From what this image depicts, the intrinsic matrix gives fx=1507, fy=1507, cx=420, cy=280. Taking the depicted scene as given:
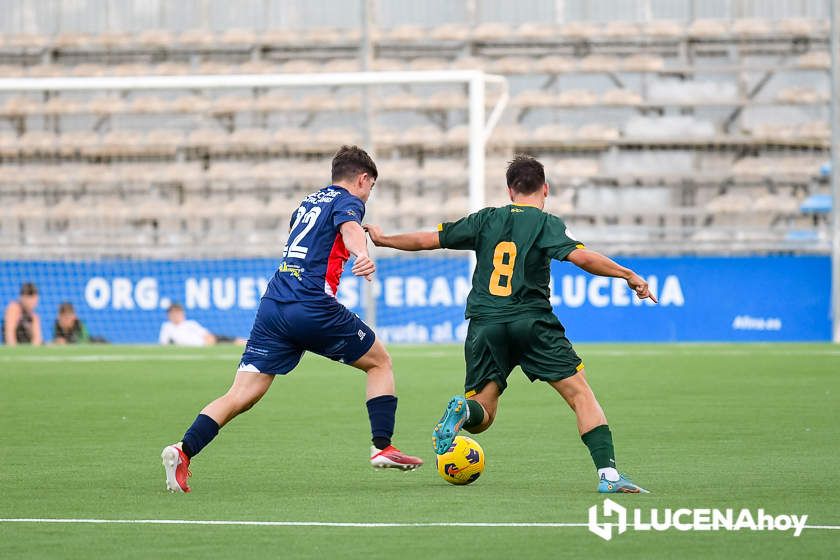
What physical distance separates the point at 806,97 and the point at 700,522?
74.1ft

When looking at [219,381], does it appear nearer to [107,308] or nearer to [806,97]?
[107,308]

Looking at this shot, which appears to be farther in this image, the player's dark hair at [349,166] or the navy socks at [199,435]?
the player's dark hair at [349,166]

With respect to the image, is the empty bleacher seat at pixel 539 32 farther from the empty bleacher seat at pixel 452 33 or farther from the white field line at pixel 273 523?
the white field line at pixel 273 523

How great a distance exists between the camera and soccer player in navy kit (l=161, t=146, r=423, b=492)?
762 centimetres

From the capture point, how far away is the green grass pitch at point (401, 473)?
5684mm

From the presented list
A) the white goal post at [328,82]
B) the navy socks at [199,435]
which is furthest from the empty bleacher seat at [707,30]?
the navy socks at [199,435]

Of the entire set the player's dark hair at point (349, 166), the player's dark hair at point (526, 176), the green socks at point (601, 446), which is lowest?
the green socks at point (601, 446)

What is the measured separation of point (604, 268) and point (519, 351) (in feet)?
2.03

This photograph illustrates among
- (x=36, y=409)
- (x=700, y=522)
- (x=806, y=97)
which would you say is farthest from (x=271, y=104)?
(x=700, y=522)

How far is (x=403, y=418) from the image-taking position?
11.2 m

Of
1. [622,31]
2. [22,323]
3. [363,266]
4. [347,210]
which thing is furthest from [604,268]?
[622,31]

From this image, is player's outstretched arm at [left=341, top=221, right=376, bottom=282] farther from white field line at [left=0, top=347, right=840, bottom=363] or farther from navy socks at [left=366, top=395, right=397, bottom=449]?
white field line at [left=0, top=347, right=840, bottom=363]

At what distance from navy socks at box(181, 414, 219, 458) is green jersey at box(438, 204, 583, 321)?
1.41 metres

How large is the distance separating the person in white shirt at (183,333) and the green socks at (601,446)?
52.3 ft
